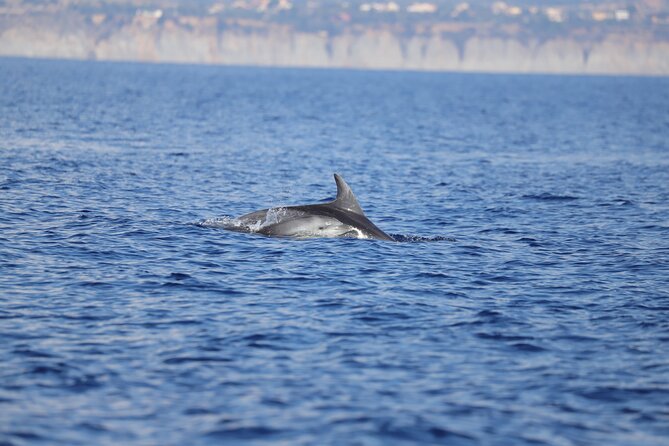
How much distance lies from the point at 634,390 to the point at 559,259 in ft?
30.5

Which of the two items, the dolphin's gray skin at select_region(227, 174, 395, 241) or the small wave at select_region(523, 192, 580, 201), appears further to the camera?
the small wave at select_region(523, 192, 580, 201)

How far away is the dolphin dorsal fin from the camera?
2389 centimetres

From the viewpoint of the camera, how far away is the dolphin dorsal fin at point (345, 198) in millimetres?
23891

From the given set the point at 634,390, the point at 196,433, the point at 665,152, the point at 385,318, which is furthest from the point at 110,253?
the point at 665,152

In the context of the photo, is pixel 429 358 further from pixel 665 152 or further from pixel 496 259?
pixel 665 152

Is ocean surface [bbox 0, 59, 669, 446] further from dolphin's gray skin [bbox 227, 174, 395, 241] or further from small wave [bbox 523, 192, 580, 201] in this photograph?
dolphin's gray skin [bbox 227, 174, 395, 241]

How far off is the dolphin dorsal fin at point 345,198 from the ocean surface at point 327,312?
0.87 metres

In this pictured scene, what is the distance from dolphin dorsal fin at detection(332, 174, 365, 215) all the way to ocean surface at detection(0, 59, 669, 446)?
0.87 m

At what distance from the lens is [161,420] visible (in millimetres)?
12688

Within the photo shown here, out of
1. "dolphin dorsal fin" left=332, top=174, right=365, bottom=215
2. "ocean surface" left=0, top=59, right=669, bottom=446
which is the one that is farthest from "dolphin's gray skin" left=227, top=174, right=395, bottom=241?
"ocean surface" left=0, top=59, right=669, bottom=446

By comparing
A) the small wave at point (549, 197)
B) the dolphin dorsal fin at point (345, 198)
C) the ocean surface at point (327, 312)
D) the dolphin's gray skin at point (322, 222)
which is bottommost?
the small wave at point (549, 197)

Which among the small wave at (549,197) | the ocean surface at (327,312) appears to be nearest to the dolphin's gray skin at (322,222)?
→ the ocean surface at (327,312)

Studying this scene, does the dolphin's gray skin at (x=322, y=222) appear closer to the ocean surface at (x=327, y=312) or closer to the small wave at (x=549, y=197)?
the ocean surface at (x=327, y=312)

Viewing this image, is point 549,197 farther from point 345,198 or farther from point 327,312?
point 327,312
